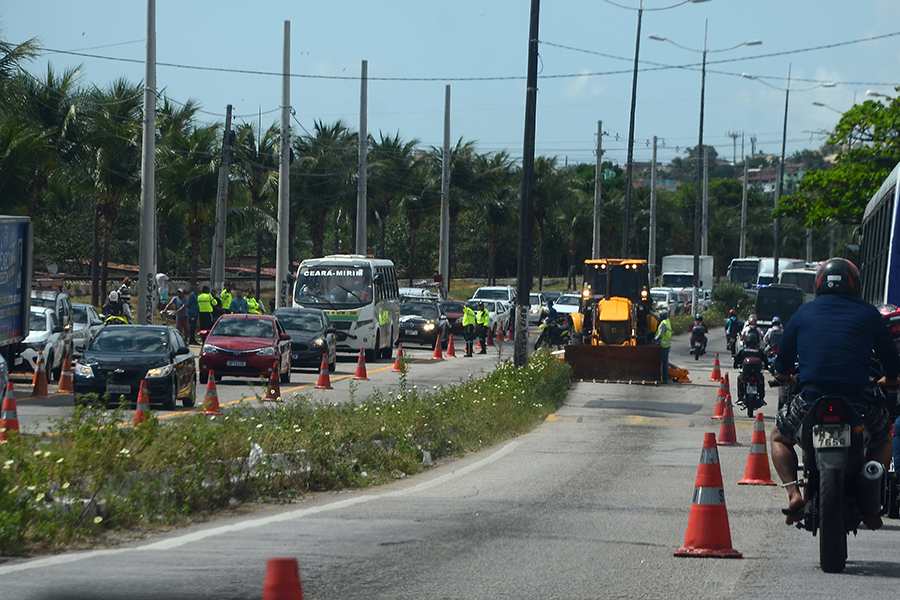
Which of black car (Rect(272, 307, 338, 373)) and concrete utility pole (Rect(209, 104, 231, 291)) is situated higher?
concrete utility pole (Rect(209, 104, 231, 291))

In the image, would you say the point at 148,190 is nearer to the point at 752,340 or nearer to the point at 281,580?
the point at 752,340

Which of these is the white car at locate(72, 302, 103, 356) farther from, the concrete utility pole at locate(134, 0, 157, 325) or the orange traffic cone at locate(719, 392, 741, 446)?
the orange traffic cone at locate(719, 392, 741, 446)

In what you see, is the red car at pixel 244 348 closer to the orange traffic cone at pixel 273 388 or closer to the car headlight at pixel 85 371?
the orange traffic cone at pixel 273 388

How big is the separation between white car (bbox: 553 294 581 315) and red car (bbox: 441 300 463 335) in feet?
17.9

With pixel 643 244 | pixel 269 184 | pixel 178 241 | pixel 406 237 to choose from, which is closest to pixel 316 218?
pixel 269 184

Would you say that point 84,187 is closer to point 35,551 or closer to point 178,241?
point 178,241

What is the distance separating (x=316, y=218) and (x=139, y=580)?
166ft

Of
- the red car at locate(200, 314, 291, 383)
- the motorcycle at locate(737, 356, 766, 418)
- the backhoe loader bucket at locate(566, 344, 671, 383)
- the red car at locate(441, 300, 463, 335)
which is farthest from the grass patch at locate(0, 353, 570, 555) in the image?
the red car at locate(441, 300, 463, 335)

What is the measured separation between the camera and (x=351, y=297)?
35.3 metres

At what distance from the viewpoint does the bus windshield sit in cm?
3528

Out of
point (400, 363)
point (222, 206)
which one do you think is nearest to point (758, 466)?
point (400, 363)

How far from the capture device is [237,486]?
34.7 feet

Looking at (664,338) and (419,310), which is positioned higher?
(664,338)

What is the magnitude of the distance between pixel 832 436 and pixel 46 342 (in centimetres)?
1934
